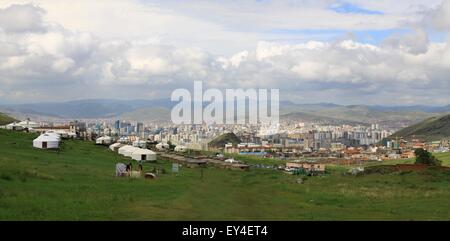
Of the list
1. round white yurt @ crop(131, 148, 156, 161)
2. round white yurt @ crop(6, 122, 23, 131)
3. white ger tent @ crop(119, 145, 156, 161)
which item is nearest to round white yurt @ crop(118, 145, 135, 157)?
white ger tent @ crop(119, 145, 156, 161)

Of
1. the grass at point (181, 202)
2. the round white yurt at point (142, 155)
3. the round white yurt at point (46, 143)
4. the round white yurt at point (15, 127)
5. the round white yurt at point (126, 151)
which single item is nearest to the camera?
the grass at point (181, 202)

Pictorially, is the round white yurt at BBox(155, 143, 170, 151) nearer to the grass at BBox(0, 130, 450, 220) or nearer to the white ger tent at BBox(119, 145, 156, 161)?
the white ger tent at BBox(119, 145, 156, 161)

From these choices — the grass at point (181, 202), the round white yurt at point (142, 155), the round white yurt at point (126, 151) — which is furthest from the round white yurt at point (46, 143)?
the grass at point (181, 202)

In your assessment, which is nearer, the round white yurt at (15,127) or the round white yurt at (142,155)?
the round white yurt at (142,155)

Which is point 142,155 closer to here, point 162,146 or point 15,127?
point 15,127

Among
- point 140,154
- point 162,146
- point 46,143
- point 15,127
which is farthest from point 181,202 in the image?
point 162,146

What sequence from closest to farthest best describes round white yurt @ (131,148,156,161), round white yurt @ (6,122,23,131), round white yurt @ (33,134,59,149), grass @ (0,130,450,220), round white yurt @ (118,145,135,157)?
grass @ (0,130,450,220)
round white yurt @ (33,134,59,149)
round white yurt @ (131,148,156,161)
round white yurt @ (118,145,135,157)
round white yurt @ (6,122,23,131)

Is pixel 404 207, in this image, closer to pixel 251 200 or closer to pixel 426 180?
pixel 251 200

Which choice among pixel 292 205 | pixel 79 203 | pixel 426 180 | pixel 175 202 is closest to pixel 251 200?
pixel 292 205

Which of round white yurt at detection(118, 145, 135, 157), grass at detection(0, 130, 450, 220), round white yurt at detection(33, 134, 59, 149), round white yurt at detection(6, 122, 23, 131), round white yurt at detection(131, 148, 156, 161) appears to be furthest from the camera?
round white yurt at detection(6, 122, 23, 131)

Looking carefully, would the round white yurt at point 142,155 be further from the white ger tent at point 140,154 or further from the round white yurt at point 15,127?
the round white yurt at point 15,127

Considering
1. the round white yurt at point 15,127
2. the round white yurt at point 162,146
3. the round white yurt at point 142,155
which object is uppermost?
the round white yurt at point 15,127
